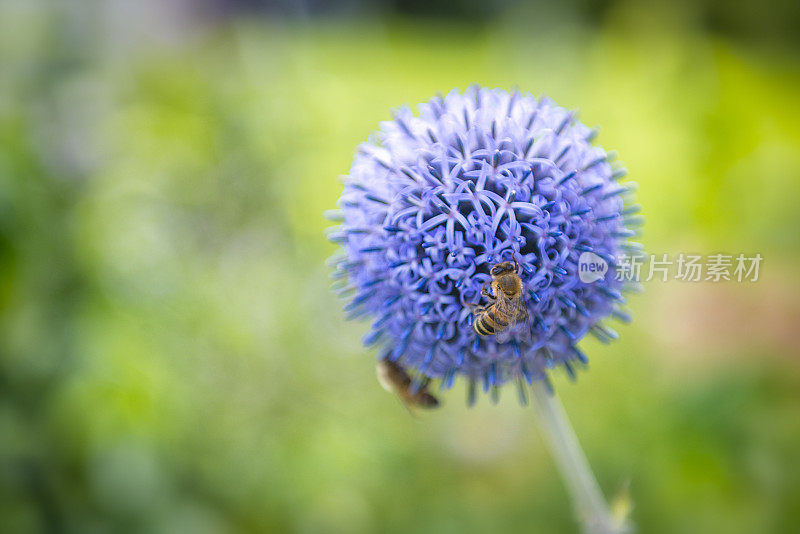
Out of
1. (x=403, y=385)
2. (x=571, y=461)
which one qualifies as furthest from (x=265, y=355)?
(x=571, y=461)

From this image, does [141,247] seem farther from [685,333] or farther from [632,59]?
[632,59]

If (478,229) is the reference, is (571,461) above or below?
below

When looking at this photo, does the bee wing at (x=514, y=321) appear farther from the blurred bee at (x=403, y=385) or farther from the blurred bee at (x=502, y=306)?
the blurred bee at (x=403, y=385)

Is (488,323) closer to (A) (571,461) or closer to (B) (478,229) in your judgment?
(B) (478,229)

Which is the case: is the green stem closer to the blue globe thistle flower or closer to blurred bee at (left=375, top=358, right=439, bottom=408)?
the blue globe thistle flower

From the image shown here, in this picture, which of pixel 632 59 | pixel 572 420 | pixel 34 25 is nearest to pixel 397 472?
pixel 572 420

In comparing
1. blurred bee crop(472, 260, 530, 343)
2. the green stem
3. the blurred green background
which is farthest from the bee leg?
the blurred green background
